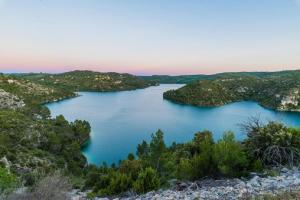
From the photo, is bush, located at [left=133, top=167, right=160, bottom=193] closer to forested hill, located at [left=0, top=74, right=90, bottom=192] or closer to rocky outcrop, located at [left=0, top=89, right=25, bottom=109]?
forested hill, located at [left=0, top=74, right=90, bottom=192]

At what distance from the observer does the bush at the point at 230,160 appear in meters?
9.14

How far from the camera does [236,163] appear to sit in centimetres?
933

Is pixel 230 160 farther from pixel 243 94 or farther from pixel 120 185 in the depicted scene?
pixel 243 94

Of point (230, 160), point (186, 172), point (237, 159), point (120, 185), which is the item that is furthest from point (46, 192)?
point (237, 159)

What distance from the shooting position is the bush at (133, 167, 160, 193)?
926 centimetres

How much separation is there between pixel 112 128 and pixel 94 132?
5.70 meters

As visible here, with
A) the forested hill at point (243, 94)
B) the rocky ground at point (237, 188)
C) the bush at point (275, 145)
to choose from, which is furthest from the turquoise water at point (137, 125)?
the rocky ground at point (237, 188)

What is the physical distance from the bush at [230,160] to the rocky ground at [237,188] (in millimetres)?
486

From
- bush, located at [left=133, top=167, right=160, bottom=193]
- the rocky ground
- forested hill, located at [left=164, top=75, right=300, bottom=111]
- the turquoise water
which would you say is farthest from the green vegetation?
forested hill, located at [left=164, top=75, right=300, bottom=111]

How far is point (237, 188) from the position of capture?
717cm

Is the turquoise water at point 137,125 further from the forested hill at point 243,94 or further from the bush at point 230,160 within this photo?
the bush at point 230,160

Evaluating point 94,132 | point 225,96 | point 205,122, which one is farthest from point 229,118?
point 225,96

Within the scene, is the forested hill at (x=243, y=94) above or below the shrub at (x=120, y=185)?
below

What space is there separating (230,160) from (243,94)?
141039 millimetres
